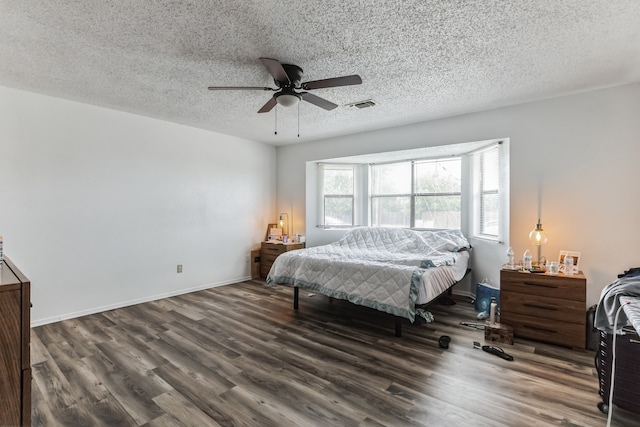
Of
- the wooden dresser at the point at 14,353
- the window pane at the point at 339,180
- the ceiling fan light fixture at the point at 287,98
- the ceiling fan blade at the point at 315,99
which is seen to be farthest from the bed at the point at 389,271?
the wooden dresser at the point at 14,353

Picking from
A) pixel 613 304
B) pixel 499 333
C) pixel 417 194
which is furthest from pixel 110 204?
pixel 613 304

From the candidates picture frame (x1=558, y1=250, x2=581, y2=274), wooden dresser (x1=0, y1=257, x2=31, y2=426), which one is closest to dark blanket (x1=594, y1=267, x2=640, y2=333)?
picture frame (x1=558, y1=250, x2=581, y2=274)

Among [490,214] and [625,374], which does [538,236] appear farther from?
[625,374]

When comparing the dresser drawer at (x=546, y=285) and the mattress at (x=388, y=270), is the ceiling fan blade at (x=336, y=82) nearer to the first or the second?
the mattress at (x=388, y=270)

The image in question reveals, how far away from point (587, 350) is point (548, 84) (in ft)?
8.40

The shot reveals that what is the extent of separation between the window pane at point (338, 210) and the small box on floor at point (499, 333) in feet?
10.6

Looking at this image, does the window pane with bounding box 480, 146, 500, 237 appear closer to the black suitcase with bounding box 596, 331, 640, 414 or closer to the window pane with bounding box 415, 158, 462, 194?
the window pane with bounding box 415, 158, 462, 194

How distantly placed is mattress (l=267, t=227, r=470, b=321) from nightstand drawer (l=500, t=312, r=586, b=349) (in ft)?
2.36

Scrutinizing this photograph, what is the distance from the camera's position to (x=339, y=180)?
586 centimetres

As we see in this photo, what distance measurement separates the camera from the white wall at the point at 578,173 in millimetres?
2910

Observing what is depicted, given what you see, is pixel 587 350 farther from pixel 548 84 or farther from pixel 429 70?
pixel 429 70

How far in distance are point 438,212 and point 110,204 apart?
4824mm

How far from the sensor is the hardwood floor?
6.04ft

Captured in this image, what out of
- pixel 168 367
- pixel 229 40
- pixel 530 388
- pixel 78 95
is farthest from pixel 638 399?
pixel 78 95
